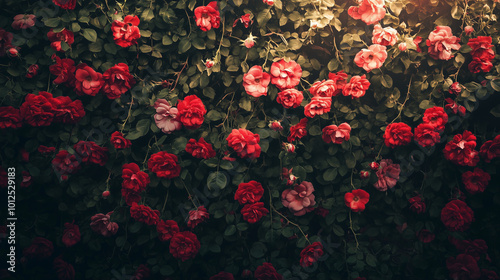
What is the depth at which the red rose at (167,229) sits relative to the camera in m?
1.72

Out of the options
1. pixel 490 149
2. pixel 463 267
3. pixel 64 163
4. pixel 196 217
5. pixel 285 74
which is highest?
pixel 285 74

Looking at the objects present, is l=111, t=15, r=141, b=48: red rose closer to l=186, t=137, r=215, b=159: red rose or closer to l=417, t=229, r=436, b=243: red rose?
l=186, t=137, r=215, b=159: red rose

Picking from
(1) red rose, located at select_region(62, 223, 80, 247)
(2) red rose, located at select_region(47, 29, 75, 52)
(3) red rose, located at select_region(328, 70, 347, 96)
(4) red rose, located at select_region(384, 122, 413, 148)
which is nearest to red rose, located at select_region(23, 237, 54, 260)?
(1) red rose, located at select_region(62, 223, 80, 247)

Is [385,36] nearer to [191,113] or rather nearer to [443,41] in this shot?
[443,41]

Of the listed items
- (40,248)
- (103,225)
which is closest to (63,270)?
(40,248)

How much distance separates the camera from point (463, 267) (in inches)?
68.1

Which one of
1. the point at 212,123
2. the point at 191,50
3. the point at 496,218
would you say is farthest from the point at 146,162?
the point at 496,218

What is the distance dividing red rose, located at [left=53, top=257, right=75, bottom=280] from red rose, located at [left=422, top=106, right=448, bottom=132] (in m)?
1.94

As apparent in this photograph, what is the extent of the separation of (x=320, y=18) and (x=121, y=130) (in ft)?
3.56

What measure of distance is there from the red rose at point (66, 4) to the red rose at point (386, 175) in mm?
1661

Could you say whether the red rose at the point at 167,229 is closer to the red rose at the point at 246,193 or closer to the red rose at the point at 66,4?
the red rose at the point at 246,193

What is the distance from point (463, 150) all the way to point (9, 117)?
85.2 inches

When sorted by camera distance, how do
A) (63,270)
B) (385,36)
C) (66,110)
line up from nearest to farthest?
(385,36), (66,110), (63,270)

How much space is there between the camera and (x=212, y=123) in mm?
1815
